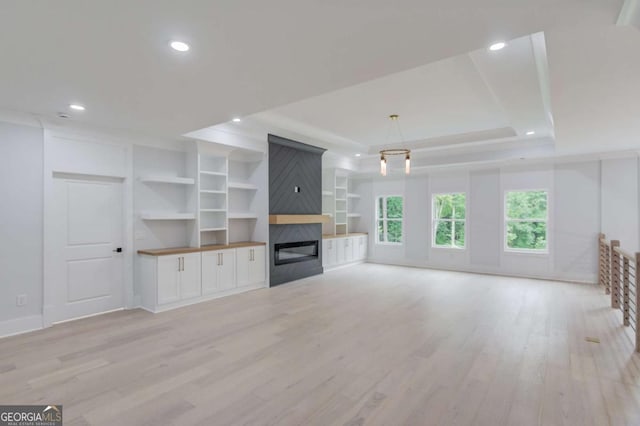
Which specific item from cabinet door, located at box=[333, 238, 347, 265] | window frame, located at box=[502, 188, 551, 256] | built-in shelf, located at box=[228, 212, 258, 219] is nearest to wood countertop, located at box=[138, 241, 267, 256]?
built-in shelf, located at box=[228, 212, 258, 219]

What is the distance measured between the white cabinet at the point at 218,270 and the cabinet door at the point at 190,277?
0.09 m

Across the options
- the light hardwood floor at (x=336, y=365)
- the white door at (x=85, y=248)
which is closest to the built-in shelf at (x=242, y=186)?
the white door at (x=85, y=248)

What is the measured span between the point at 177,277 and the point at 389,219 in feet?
19.7

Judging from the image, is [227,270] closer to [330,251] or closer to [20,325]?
[20,325]

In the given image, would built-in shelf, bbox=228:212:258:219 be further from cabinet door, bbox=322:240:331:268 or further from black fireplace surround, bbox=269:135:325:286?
cabinet door, bbox=322:240:331:268

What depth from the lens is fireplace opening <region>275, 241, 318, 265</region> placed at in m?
6.55

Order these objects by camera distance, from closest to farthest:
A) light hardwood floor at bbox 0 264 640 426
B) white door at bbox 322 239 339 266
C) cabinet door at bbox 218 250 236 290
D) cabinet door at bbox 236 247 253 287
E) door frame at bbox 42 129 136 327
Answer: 1. light hardwood floor at bbox 0 264 640 426
2. door frame at bbox 42 129 136 327
3. cabinet door at bbox 218 250 236 290
4. cabinet door at bbox 236 247 253 287
5. white door at bbox 322 239 339 266

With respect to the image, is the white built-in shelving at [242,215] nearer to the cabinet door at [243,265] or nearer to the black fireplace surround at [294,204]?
the black fireplace surround at [294,204]

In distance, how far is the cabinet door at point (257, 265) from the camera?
597 cm

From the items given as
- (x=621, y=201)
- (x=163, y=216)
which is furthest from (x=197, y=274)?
(x=621, y=201)

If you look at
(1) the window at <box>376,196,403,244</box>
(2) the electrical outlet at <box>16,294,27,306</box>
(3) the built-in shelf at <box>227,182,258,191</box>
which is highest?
(3) the built-in shelf at <box>227,182,258,191</box>

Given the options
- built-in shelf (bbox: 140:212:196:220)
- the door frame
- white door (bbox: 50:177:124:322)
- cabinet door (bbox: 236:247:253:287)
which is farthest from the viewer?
cabinet door (bbox: 236:247:253:287)

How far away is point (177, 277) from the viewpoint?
4.85m

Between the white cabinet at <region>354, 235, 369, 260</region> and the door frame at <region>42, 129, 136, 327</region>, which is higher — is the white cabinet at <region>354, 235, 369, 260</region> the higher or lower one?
the lower one
